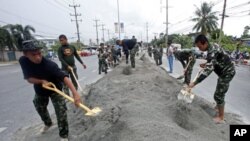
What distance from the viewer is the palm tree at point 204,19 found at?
4884cm

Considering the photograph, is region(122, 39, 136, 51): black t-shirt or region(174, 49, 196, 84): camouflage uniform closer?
region(174, 49, 196, 84): camouflage uniform

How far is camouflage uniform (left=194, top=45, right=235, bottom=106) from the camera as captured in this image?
15.0 feet

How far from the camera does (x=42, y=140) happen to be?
4.46 meters

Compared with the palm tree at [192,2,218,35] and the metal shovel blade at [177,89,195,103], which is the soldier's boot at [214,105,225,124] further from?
the palm tree at [192,2,218,35]

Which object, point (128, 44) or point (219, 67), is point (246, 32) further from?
point (219, 67)

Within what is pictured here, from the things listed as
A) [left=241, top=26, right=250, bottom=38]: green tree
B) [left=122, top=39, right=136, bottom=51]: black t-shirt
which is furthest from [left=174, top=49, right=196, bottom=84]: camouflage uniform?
[left=241, top=26, right=250, bottom=38]: green tree

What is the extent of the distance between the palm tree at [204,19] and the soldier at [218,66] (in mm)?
45947

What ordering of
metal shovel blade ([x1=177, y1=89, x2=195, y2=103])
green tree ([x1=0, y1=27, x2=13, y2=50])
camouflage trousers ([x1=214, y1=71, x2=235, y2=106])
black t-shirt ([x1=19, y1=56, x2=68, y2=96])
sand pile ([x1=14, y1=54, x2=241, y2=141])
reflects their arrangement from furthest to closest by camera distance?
green tree ([x1=0, y1=27, x2=13, y2=50]) < camouflage trousers ([x1=214, y1=71, x2=235, y2=106]) < metal shovel blade ([x1=177, y1=89, x2=195, y2=103]) < black t-shirt ([x1=19, y1=56, x2=68, y2=96]) < sand pile ([x1=14, y1=54, x2=241, y2=141])

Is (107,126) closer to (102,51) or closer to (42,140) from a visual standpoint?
(42,140)

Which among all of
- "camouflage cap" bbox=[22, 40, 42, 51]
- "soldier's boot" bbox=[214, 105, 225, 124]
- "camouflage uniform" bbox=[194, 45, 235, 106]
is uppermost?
"camouflage cap" bbox=[22, 40, 42, 51]

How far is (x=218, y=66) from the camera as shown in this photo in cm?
478

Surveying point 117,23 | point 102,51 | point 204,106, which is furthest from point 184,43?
point 204,106

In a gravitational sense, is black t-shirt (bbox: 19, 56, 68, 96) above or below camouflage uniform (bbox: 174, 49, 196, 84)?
above

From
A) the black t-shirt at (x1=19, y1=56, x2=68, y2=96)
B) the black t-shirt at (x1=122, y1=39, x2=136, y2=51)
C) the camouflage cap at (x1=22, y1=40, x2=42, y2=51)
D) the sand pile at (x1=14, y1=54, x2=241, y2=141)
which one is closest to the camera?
the sand pile at (x1=14, y1=54, x2=241, y2=141)
